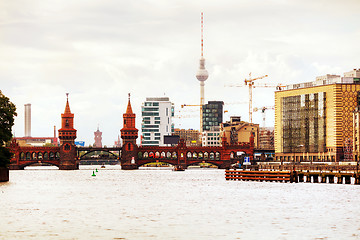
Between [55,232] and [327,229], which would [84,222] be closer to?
[55,232]

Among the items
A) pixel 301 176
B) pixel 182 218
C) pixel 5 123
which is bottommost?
pixel 182 218

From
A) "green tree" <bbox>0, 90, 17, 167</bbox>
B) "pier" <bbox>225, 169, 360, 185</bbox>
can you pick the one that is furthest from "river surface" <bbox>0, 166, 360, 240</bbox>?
"pier" <bbox>225, 169, 360, 185</bbox>

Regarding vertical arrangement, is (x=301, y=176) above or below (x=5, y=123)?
below

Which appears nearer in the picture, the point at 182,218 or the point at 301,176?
the point at 182,218

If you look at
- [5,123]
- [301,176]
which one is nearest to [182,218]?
[5,123]

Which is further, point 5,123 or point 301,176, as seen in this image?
point 301,176

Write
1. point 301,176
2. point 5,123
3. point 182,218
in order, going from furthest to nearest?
point 301,176, point 5,123, point 182,218

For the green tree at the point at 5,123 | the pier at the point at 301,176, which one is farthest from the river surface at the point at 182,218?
the pier at the point at 301,176

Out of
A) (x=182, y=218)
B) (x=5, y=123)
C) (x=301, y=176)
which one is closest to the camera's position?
(x=182, y=218)

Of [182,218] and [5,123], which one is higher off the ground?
[5,123]

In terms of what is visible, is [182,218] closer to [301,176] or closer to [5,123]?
[5,123]

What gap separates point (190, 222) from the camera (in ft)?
215

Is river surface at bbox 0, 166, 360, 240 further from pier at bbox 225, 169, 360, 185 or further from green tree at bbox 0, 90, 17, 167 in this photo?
pier at bbox 225, 169, 360, 185

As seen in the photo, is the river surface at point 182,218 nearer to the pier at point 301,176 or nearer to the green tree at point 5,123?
the green tree at point 5,123
